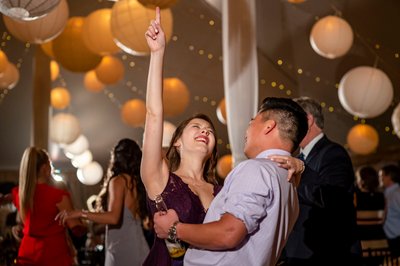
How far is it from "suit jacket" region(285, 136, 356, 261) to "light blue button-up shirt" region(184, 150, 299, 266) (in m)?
0.90

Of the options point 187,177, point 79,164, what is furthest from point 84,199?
point 187,177

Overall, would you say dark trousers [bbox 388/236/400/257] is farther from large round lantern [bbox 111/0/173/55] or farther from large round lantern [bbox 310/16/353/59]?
large round lantern [bbox 111/0/173/55]

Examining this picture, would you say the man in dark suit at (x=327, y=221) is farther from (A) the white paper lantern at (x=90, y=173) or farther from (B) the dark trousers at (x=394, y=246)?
(A) the white paper lantern at (x=90, y=173)

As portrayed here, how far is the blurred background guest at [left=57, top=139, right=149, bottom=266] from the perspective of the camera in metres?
3.48

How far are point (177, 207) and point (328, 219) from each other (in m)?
0.90

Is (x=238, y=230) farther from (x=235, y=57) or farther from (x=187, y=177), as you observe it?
(x=235, y=57)

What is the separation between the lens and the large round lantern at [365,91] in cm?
499

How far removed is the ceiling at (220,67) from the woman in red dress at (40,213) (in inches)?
119

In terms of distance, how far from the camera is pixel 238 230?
154 centimetres

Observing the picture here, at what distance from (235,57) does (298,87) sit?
17.6 ft

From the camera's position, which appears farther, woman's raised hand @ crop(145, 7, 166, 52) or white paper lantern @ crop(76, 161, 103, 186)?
white paper lantern @ crop(76, 161, 103, 186)

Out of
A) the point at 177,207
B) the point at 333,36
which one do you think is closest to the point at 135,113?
the point at 333,36

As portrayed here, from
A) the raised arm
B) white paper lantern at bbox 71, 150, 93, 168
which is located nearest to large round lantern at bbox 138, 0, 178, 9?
the raised arm

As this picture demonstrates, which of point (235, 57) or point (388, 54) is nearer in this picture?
point (235, 57)
